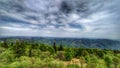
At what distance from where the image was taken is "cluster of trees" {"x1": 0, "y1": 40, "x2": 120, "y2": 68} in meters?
2.47

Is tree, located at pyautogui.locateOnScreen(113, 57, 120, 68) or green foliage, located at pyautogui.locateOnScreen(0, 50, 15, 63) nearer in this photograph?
green foliage, located at pyautogui.locateOnScreen(0, 50, 15, 63)

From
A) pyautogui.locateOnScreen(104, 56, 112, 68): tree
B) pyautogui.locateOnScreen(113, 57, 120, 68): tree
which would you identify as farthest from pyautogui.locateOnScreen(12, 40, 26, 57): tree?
pyautogui.locateOnScreen(113, 57, 120, 68): tree

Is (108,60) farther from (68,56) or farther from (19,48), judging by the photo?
(19,48)

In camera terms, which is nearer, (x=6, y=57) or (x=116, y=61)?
(x=6, y=57)

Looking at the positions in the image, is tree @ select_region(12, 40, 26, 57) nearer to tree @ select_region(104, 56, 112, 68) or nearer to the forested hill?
the forested hill

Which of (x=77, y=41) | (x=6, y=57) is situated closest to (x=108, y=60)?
(x=77, y=41)

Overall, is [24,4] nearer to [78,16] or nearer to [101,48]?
[78,16]

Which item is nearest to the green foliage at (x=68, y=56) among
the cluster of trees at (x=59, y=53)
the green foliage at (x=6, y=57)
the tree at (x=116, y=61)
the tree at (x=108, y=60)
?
the cluster of trees at (x=59, y=53)

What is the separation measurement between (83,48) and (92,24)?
0.35 m

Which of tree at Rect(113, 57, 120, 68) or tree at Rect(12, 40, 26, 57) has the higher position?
tree at Rect(12, 40, 26, 57)

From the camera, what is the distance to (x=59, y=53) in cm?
252

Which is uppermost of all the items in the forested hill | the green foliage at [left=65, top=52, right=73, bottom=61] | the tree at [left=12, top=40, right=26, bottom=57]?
the forested hill

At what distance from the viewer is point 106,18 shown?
255cm

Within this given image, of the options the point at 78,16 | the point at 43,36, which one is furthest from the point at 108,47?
the point at 43,36
